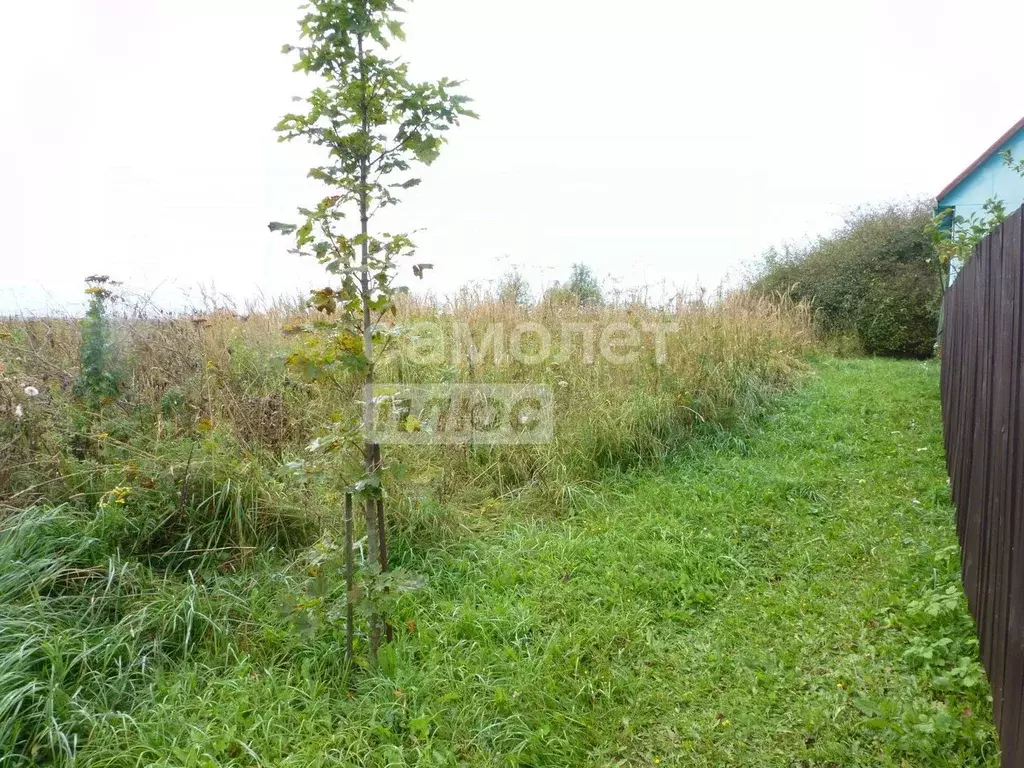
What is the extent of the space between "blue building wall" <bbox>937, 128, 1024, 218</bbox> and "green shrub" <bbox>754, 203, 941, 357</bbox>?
63cm

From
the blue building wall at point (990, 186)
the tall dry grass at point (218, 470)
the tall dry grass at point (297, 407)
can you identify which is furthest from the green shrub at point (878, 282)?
the tall dry grass at point (218, 470)

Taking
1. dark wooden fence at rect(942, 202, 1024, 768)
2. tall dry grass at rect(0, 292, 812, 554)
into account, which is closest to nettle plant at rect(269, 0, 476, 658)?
tall dry grass at rect(0, 292, 812, 554)

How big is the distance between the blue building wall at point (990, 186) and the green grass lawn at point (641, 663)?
11.0 m

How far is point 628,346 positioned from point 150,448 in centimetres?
417

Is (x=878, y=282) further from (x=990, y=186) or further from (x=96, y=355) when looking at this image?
(x=96, y=355)

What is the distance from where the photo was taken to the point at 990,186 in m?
11.9

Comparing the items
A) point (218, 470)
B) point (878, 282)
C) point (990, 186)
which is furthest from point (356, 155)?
point (990, 186)

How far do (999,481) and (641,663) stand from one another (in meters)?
1.43

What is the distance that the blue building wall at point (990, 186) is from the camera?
36.8ft

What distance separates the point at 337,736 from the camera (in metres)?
1.90

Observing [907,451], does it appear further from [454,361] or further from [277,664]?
[277,664]

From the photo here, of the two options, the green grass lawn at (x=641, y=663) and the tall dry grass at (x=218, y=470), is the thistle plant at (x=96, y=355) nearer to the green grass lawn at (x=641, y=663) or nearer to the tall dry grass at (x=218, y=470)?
the tall dry grass at (x=218, y=470)

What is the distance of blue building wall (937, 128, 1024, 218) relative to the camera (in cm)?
1123

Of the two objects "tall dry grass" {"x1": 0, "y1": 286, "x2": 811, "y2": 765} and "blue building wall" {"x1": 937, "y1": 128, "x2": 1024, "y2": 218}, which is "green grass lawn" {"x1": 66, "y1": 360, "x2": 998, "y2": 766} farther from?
"blue building wall" {"x1": 937, "y1": 128, "x2": 1024, "y2": 218}
